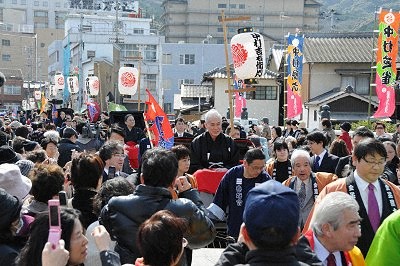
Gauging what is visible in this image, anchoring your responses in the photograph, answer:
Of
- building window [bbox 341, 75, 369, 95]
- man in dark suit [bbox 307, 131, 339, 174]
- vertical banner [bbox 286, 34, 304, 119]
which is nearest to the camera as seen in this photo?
man in dark suit [bbox 307, 131, 339, 174]

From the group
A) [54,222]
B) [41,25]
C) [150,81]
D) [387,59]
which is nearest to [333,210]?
[54,222]

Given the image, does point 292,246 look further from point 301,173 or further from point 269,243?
point 301,173

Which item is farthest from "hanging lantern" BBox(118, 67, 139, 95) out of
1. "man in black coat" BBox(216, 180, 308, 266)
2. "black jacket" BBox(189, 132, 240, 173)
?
"man in black coat" BBox(216, 180, 308, 266)

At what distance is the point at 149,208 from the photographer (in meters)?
3.85

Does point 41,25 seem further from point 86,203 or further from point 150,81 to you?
point 86,203

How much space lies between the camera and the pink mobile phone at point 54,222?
278 cm

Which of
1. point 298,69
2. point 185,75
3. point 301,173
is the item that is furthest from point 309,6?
point 301,173

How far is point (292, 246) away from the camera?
261 cm

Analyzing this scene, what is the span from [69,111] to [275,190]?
19884 mm

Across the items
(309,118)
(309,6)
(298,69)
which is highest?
(309,6)

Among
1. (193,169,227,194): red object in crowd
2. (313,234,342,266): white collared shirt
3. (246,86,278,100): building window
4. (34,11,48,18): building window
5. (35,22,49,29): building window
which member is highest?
(34,11,48,18): building window

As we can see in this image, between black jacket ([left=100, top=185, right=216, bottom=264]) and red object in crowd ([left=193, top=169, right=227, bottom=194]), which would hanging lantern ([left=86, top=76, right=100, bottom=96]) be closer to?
red object in crowd ([left=193, top=169, right=227, bottom=194])

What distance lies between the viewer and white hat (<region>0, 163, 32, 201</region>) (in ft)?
13.9

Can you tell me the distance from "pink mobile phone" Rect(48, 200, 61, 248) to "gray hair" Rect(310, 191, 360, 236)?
4.91 ft
